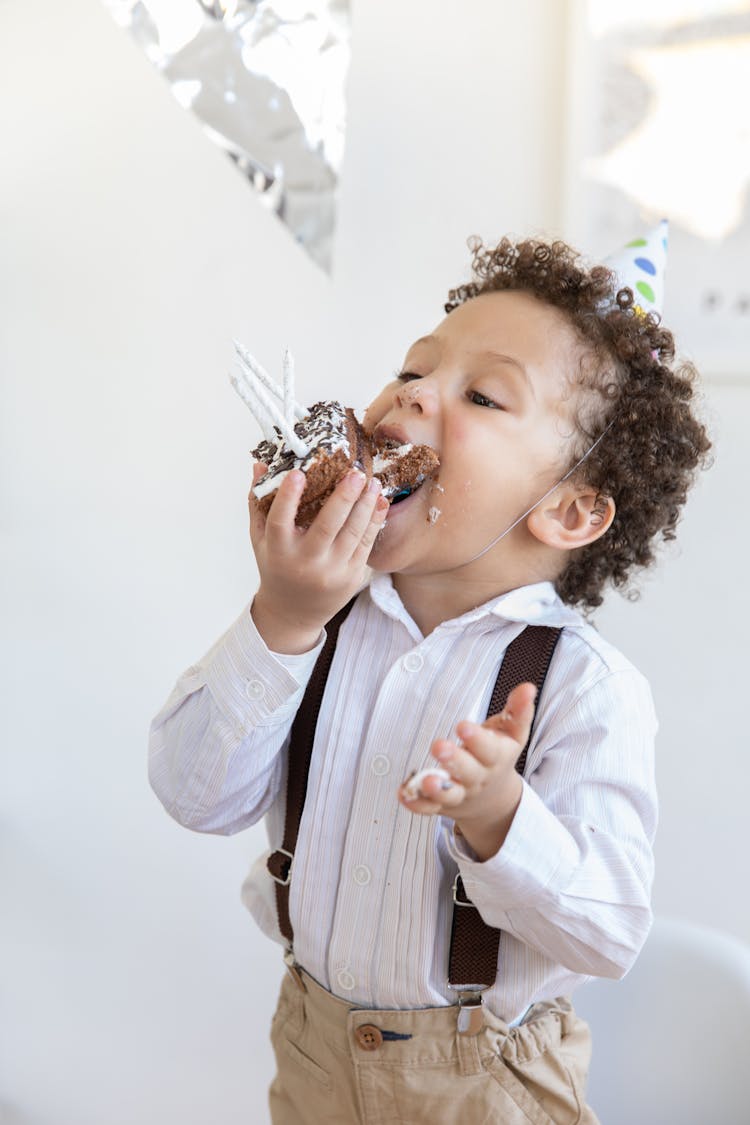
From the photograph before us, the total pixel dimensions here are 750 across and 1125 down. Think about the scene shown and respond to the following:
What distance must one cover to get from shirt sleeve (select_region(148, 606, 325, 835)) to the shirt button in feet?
0.52

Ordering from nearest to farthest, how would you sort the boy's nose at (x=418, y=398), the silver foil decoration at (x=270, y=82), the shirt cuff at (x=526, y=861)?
the shirt cuff at (x=526, y=861)
the boy's nose at (x=418, y=398)
the silver foil decoration at (x=270, y=82)

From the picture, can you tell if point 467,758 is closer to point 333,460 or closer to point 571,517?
point 333,460

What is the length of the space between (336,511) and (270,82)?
0.87 meters

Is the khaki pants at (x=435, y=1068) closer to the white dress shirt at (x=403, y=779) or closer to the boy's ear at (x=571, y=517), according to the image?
the white dress shirt at (x=403, y=779)

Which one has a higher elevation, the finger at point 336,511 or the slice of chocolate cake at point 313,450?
the slice of chocolate cake at point 313,450

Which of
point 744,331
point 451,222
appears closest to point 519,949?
point 744,331

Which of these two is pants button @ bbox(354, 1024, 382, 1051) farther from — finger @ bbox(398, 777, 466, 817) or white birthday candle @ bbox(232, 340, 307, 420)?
white birthday candle @ bbox(232, 340, 307, 420)

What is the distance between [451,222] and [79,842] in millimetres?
974

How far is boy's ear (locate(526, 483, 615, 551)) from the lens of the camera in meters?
0.96

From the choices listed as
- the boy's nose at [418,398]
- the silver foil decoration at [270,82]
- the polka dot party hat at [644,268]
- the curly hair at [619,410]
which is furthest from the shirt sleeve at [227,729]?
the silver foil decoration at [270,82]

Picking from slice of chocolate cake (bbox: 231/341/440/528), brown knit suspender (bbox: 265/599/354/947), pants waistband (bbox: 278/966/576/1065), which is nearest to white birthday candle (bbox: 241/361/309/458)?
slice of chocolate cake (bbox: 231/341/440/528)

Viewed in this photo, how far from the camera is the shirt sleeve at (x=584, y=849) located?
2.42 ft

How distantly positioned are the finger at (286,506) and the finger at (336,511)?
18mm

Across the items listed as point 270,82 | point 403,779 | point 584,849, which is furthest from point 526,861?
point 270,82
